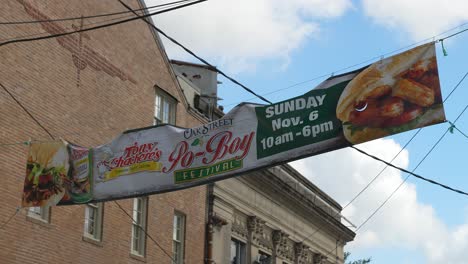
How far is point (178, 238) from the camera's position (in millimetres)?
25797

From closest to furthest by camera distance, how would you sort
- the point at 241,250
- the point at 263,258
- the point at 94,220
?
the point at 94,220, the point at 241,250, the point at 263,258

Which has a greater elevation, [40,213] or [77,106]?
[77,106]

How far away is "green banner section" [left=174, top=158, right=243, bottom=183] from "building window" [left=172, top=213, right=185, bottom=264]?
10.9 meters

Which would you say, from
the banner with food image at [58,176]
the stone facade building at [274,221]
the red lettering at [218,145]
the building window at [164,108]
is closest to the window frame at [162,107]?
the building window at [164,108]

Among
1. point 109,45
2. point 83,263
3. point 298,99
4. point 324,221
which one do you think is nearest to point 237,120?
point 298,99

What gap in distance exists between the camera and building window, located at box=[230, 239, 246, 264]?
1183 inches

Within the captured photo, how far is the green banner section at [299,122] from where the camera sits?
1343 cm

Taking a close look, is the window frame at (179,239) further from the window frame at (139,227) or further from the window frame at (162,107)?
the window frame at (162,107)

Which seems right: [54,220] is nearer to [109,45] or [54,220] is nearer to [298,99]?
[109,45]

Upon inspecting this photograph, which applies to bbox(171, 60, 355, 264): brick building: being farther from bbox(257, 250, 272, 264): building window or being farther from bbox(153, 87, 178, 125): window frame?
bbox(153, 87, 178, 125): window frame

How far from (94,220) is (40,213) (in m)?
2.28

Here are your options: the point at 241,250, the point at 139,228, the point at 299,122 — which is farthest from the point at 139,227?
the point at 299,122

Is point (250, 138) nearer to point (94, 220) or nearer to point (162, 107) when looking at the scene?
point (94, 220)

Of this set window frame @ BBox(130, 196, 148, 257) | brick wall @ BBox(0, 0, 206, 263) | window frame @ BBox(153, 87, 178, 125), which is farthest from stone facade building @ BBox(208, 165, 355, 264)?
window frame @ BBox(130, 196, 148, 257)
